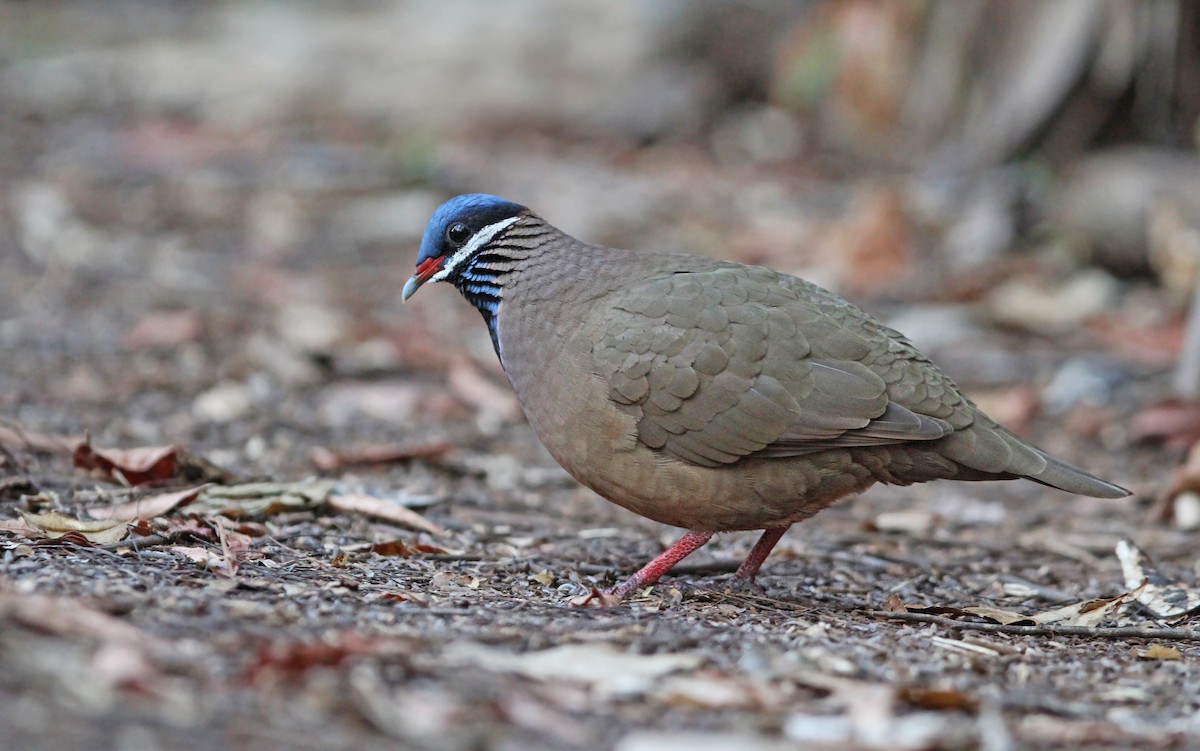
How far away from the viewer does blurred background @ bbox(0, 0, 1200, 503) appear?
7418 mm

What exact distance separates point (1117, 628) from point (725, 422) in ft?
4.18

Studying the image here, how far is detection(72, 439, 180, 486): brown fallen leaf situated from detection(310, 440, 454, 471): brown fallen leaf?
0.90 meters

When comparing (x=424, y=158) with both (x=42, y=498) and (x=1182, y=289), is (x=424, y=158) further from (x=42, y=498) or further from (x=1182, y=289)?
(x=42, y=498)

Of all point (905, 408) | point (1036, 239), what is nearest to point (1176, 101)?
point (1036, 239)

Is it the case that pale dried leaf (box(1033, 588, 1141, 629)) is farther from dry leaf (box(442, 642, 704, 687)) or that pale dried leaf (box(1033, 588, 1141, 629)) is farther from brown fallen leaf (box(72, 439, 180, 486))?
brown fallen leaf (box(72, 439, 180, 486))

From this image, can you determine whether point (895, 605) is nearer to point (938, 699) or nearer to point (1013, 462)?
point (1013, 462)

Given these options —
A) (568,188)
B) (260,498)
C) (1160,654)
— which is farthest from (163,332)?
(1160,654)

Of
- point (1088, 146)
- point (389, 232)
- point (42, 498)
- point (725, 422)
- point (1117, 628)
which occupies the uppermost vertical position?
point (1088, 146)

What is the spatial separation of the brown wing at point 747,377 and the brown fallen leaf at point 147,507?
1434 millimetres

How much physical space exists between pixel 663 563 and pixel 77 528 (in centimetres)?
178

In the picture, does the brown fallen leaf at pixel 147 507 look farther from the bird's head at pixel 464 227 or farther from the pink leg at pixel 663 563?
the pink leg at pixel 663 563

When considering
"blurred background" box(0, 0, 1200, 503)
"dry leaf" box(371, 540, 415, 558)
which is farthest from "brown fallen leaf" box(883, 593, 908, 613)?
"blurred background" box(0, 0, 1200, 503)

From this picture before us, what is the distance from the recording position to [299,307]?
8.53 m

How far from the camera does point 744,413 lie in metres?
4.37
